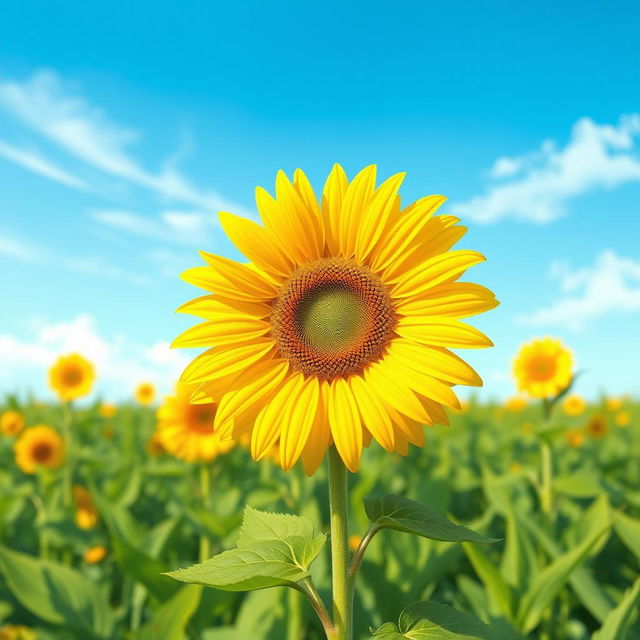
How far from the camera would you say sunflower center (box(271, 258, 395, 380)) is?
1.91m

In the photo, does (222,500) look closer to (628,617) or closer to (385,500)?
(628,617)

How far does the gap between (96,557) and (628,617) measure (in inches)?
160

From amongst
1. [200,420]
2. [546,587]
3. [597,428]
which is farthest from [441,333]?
[597,428]

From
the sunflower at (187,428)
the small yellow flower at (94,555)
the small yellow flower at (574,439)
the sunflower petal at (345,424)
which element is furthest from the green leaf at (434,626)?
the small yellow flower at (574,439)

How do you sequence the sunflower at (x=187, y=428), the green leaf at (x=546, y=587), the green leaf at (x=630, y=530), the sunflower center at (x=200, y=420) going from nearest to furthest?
the green leaf at (x=546, y=587), the green leaf at (x=630, y=530), the sunflower at (x=187, y=428), the sunflower center at (x=200, y=420)

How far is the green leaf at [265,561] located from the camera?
5.07 feet

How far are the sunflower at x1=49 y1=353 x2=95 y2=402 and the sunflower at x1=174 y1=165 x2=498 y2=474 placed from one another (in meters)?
6.47

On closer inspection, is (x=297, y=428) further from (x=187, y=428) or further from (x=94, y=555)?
(x=94, y=555)

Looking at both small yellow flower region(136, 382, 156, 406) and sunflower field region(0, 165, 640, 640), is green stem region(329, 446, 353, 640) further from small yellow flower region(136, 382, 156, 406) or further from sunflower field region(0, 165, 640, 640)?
small yellow flower region(136, 382, 156, 406)

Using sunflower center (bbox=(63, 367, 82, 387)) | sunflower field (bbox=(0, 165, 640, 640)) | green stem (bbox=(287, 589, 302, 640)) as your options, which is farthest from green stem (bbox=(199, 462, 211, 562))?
sunflower center (bbox=(63, 367, 82, 387))

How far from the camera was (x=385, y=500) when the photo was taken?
1.78 m

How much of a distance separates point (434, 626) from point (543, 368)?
174 inches

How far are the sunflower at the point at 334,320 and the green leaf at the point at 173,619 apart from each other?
129 cm

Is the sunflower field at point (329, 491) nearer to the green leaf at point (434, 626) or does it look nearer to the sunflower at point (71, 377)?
the green leaf at point (434, 626)
